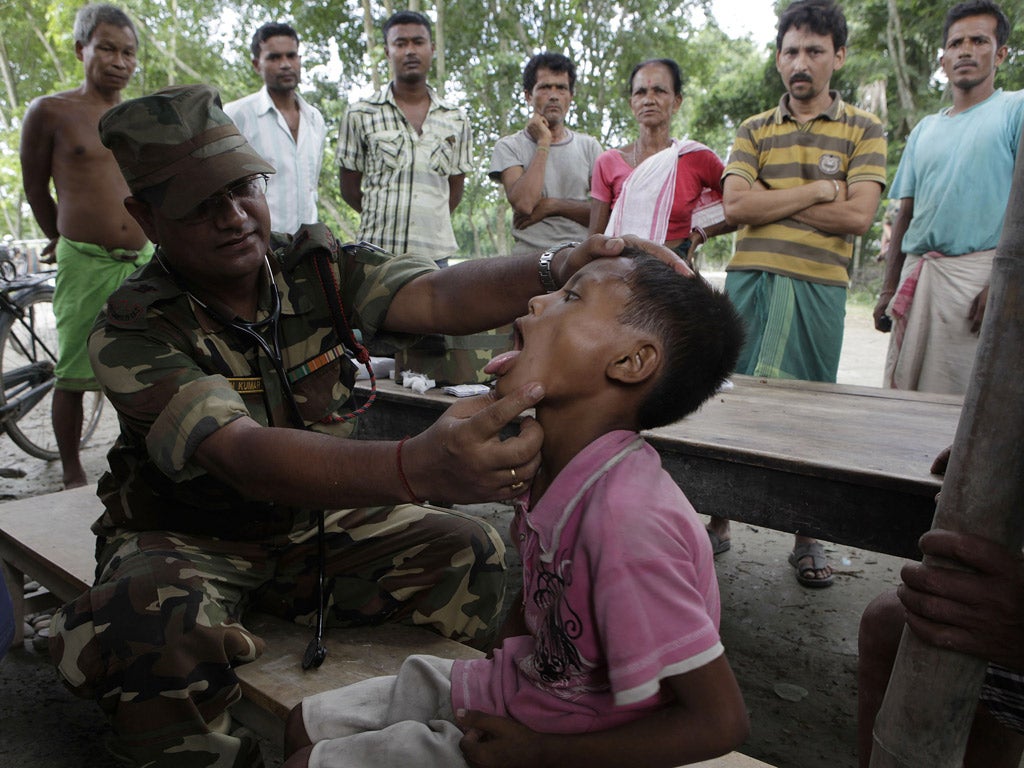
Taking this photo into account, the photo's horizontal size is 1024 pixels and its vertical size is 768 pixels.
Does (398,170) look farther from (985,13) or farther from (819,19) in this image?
(985,13)

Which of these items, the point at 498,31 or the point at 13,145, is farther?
the point at 13,145

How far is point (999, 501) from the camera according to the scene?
1094 mm

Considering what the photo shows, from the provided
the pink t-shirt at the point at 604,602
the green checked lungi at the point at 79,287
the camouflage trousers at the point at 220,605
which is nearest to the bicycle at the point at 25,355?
the green checked lungi at the point at 79,287

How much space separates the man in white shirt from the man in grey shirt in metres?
1.19

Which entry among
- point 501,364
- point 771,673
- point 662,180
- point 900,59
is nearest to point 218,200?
point 501,364

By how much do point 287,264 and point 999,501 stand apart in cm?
178

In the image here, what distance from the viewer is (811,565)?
3.52 meters

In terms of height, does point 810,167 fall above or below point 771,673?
above

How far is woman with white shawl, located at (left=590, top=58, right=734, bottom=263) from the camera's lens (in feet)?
13.4

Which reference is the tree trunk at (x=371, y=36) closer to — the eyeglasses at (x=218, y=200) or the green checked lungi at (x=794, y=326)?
the green checked lungi at (x=794, y=326)

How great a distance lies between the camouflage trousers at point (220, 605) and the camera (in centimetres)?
164

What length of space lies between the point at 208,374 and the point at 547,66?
12.4 ft

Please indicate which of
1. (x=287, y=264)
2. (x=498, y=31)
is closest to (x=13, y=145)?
(x=498, y=31)

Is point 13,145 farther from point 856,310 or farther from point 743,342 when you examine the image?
point 743,342
